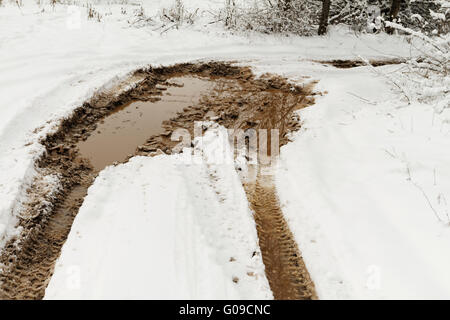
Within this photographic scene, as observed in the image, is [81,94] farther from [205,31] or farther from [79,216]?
[205,31]

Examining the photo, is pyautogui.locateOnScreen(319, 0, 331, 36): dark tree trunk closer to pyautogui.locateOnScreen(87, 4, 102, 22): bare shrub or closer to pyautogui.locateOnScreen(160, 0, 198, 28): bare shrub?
pyautogui.locateOnScreen(160, 0, 198, 28): bare shrub

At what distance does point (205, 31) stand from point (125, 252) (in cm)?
716

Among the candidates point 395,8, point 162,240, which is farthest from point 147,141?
point 395,8

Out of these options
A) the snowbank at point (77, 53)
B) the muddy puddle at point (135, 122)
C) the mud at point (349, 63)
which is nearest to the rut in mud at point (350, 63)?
the mud at point (349, 63)

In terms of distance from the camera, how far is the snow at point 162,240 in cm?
278

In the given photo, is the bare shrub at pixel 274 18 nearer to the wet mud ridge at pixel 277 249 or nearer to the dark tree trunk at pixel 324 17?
the dark tree trunk at pixel 324 17

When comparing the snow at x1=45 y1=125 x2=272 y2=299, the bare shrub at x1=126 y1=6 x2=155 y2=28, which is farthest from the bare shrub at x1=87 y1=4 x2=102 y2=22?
the snow at x1=45 y1=125 x2=272 y2=299

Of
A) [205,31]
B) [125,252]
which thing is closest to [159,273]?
[125,252]

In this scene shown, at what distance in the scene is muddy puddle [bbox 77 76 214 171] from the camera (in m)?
4.76

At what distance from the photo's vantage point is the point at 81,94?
19.1 feet

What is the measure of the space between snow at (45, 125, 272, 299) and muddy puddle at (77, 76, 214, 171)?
19.8 inches

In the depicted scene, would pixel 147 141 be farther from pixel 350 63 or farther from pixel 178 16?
pixel 178 16

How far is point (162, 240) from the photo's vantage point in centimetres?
320

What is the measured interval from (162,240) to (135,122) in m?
2.80
